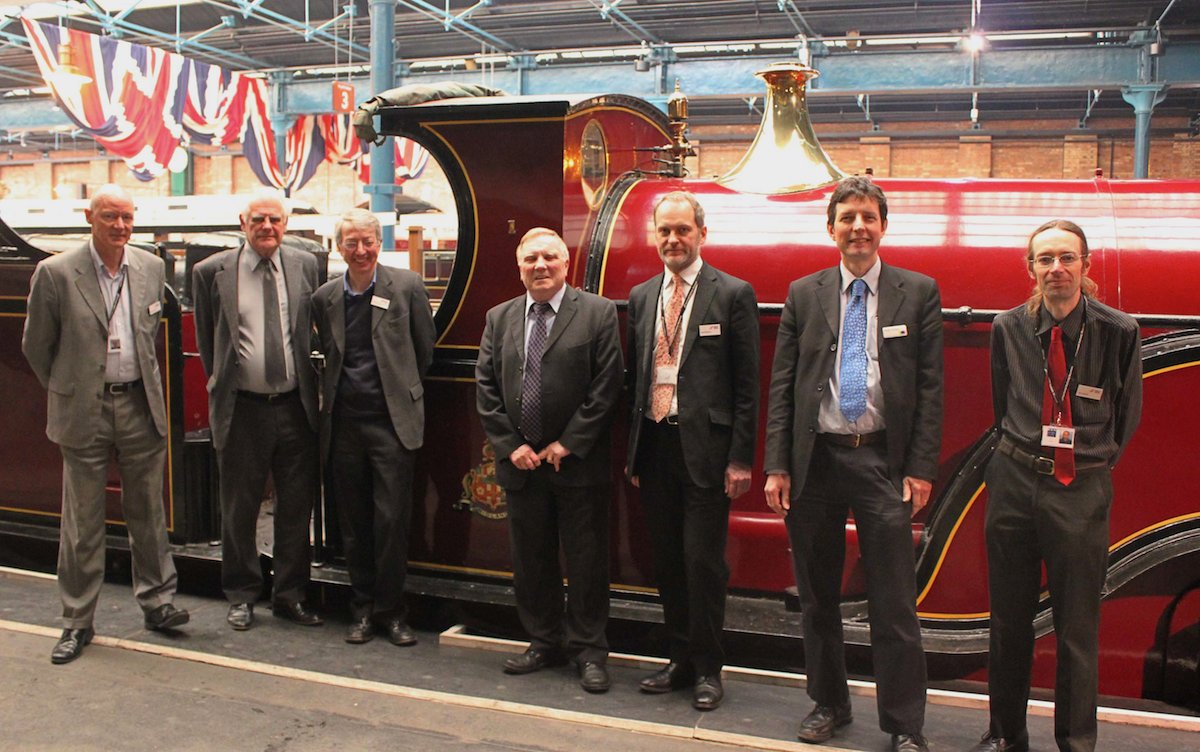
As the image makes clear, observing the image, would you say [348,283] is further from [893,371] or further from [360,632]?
[893,371]

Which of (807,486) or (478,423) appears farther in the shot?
(478,423)

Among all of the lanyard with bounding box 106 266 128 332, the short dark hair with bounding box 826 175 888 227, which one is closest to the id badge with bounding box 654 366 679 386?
the short dark hair with bounding box 826 175 888 227

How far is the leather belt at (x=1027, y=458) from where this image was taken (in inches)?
99.6

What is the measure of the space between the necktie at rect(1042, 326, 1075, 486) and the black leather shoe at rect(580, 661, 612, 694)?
1.52 meters

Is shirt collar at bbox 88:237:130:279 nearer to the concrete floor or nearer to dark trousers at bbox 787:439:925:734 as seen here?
the concrete floor

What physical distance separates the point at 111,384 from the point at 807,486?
248 centimetres

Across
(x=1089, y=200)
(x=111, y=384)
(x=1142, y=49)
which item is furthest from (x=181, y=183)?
(x=1089, y=200)

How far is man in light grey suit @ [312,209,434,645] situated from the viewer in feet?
11.9

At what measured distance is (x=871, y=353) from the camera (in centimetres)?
273

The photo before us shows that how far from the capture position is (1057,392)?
254cm

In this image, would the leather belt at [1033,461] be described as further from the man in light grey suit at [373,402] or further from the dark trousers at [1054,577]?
the man in light grey suit at [373,402]

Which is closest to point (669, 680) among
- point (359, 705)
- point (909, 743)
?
point (909, 743)

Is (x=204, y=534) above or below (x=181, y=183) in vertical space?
below

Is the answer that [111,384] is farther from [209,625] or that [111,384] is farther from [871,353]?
[871,353]
